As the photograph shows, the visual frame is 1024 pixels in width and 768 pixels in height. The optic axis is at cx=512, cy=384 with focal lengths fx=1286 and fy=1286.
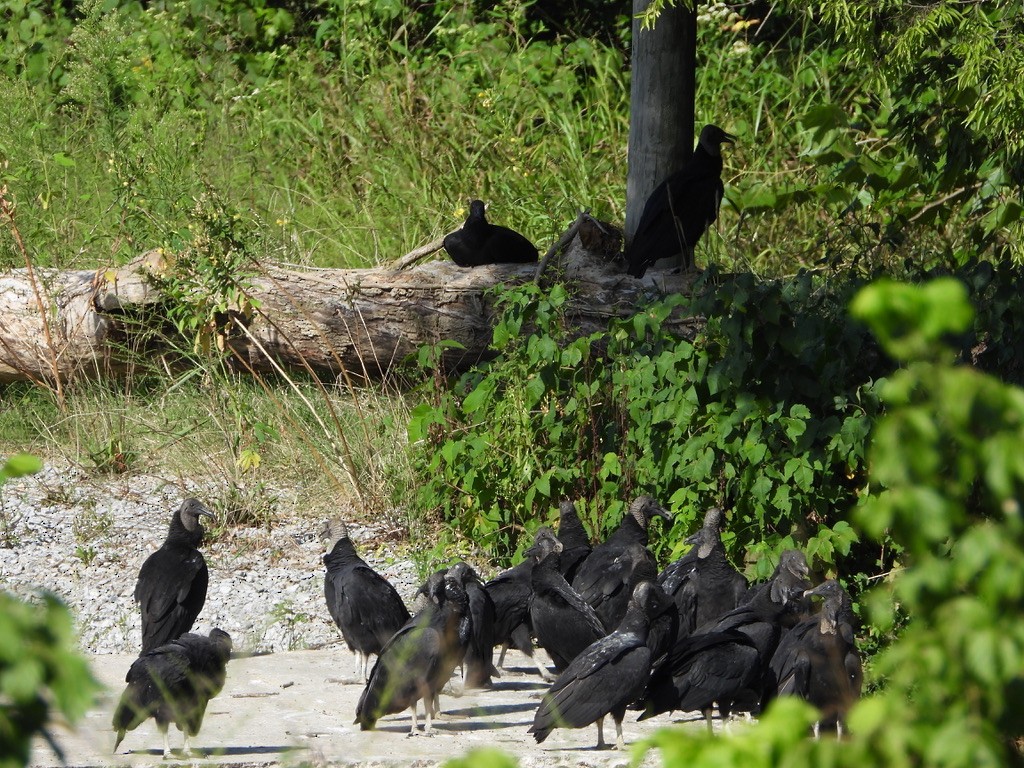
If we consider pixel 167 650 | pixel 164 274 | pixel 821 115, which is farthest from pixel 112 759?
pixel 821 115

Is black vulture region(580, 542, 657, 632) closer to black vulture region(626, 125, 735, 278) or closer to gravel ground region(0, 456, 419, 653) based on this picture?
gravel ground region(0, 456, 419, 653)

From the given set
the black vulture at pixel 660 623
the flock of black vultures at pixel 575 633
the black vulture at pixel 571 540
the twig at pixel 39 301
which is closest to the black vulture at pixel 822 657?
the flock of black vultures at pixel 575 633

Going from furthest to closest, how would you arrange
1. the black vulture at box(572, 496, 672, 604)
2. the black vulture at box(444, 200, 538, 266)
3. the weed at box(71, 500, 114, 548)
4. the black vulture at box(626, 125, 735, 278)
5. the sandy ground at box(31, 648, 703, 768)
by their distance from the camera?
1. the black vulture at box(444, 200, 538, 266)
2. the black vulture at box(626, 125, 735, 278)
3. the weed at box(71, 500, 114, 548)
4. the black vulture at box(572, 496, 672, 604)
5. the sandy ground at box(31, 648, 703, 768)

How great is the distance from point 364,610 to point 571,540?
121 centimetres

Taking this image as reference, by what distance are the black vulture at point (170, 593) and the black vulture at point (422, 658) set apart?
824 mm

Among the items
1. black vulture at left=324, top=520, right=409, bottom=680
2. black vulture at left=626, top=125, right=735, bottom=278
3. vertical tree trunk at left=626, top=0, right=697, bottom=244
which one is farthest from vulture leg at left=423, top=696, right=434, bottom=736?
vertical tree trunk at left=626, top=0, right=697, bottom=244

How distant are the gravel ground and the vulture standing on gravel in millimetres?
886

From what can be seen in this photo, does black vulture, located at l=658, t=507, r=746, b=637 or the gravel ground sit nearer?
black vulture, located at l=658, t=507, r=746, b=637

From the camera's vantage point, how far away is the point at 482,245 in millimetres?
7496

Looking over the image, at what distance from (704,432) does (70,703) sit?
4378mm

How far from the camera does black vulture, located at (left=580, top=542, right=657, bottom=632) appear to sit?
16.5 feet

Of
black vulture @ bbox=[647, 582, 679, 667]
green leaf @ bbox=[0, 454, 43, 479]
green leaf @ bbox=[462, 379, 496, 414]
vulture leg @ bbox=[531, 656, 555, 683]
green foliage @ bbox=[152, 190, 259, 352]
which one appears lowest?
vulture leg @ bbox=[531, 656, 555, 683]

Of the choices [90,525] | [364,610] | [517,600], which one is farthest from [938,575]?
[90,525]

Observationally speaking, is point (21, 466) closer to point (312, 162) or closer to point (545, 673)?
point (545, 673)
